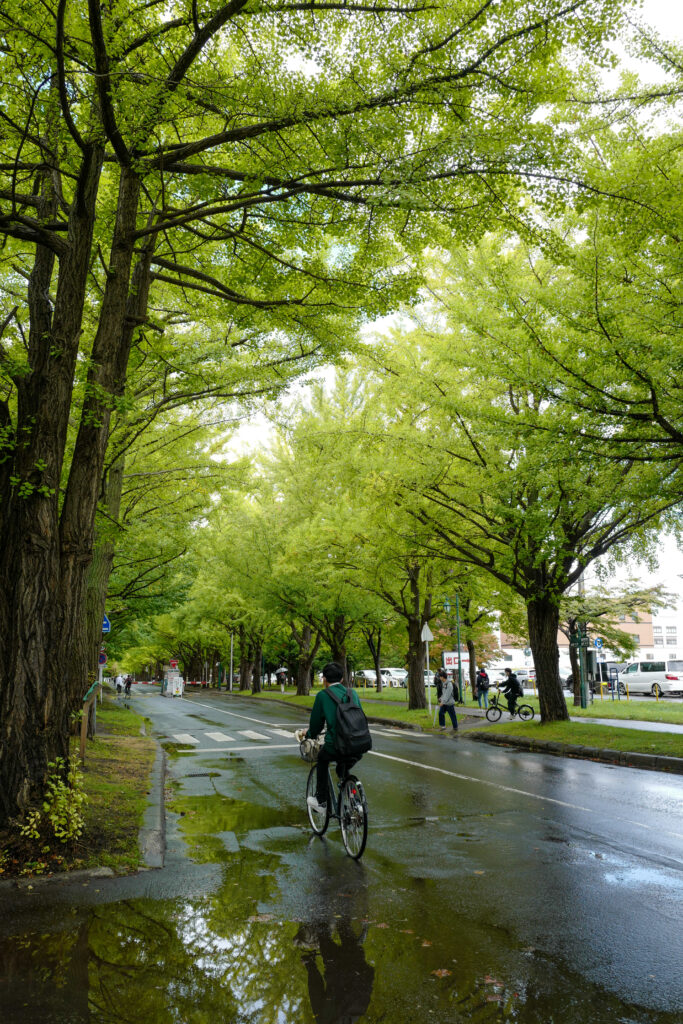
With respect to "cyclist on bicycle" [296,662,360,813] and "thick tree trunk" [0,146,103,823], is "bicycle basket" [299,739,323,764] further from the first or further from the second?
"thick tree trunk" [0,146,103,823]

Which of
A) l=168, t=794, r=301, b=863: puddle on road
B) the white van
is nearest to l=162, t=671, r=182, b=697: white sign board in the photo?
the white van

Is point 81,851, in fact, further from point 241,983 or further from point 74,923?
point 241,983

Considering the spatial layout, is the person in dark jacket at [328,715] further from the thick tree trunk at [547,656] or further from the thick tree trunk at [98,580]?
the thick tree trunk at [547,656]

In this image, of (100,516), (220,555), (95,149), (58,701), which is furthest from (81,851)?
(220,555)

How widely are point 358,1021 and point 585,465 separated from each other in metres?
11.3

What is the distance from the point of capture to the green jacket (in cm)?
645

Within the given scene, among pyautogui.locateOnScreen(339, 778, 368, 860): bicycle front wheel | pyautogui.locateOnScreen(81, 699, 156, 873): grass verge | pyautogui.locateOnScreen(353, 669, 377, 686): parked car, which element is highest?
pyautogui.locateOnScreen(339, 778, 368, 860): bicycle front wheel

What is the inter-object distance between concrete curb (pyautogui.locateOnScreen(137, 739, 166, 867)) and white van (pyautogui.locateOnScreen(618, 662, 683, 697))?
36.8 meters

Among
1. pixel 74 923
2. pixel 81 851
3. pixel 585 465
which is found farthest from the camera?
pixel 585 465

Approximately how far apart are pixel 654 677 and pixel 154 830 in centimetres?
4170

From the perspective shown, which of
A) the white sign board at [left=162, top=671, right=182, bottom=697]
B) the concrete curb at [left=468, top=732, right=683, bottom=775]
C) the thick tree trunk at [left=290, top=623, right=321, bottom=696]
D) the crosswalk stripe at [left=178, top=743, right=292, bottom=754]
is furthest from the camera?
the white sign board at [left=162, top=671, right=182, bottom=697]

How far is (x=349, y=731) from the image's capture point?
→ 631cm

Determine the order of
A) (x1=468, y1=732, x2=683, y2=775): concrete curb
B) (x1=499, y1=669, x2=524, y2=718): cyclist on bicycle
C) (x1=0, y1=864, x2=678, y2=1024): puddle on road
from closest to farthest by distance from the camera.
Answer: (x1=0, y1=864, x2=678, y2=1024): puddle on road, (x1=468, y1=732, x2=683, y2=775): concrete curb, (x1=499, y1=669, x2=524, y2=718): cyclist on bicycle

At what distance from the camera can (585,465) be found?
13.1 meters
